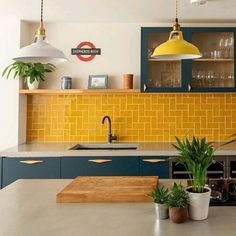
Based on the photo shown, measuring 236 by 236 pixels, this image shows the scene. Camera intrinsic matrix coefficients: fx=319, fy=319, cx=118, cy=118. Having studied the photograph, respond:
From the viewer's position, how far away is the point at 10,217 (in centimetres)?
133

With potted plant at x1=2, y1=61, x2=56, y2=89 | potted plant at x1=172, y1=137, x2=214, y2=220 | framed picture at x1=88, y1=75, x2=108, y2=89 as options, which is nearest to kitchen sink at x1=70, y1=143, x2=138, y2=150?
framed picture at x1=88, y1=75, x2=108, y2=89

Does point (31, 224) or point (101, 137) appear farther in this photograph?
point (101, 137)

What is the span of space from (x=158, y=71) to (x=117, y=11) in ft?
2.63

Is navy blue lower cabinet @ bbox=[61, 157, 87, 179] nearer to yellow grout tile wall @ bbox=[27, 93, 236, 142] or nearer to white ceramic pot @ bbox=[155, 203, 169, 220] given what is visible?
yellow grout tile wall @ bbox=[27, 93, 236, 142]

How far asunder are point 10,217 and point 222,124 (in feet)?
10.1

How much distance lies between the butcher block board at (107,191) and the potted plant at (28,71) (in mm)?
2161

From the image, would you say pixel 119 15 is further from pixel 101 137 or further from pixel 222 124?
pixel 222 124

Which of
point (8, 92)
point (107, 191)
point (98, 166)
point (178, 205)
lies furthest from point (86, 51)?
point (178, 205)

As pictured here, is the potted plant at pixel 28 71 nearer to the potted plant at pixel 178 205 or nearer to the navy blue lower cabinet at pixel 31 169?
the navy blue lower cabinet at pixel 31 169

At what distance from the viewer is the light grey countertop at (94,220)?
1.16m

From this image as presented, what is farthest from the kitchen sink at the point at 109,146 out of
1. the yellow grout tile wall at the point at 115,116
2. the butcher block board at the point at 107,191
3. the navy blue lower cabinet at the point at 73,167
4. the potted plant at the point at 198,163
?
the potted plant at the point at 198,163

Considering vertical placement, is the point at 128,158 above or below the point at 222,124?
below

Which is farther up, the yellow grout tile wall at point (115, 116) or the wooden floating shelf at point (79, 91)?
the wooden floating shelf at point (79, 91)

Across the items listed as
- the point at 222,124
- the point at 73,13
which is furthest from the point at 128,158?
the point at 73,13
